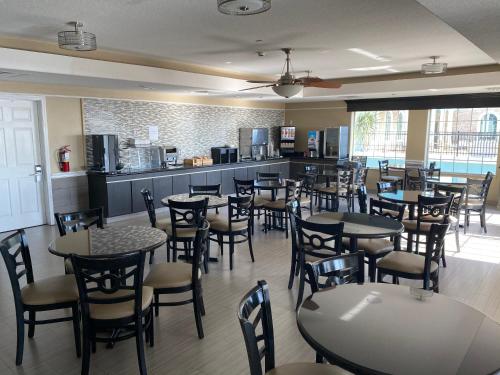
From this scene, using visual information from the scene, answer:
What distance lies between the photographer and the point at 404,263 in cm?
347

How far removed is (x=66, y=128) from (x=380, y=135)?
298 inches

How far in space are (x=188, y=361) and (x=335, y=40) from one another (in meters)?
3.97

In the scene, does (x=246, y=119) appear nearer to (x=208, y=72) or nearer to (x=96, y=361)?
(x=208, y=72)

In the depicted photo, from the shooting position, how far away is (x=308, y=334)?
1768 mm

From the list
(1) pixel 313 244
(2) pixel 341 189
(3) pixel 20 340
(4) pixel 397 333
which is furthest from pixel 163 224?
(2) pixel 341 189

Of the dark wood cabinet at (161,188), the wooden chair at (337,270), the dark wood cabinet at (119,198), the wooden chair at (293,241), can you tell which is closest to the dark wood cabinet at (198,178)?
the dark wood cabinet at (161,188)

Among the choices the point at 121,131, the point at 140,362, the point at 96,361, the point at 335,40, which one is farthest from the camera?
the point at 121,131

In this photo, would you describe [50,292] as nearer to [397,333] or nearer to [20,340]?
[20,340]

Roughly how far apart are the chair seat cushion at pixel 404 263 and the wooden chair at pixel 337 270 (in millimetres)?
972

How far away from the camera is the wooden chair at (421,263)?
130 inches

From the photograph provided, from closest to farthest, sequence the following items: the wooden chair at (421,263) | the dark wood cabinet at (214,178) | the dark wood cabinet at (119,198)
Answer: the wooden chair at (421,263)
the dark wood cabinet at (119,198)
the dark wood cabinet at (214,178)

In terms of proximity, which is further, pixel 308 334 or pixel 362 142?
pixel 362 142

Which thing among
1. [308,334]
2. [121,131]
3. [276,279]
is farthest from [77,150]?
[308,334]

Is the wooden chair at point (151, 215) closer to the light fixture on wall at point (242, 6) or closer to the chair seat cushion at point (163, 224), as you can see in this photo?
the chair seat cushion at point (163, 224)
